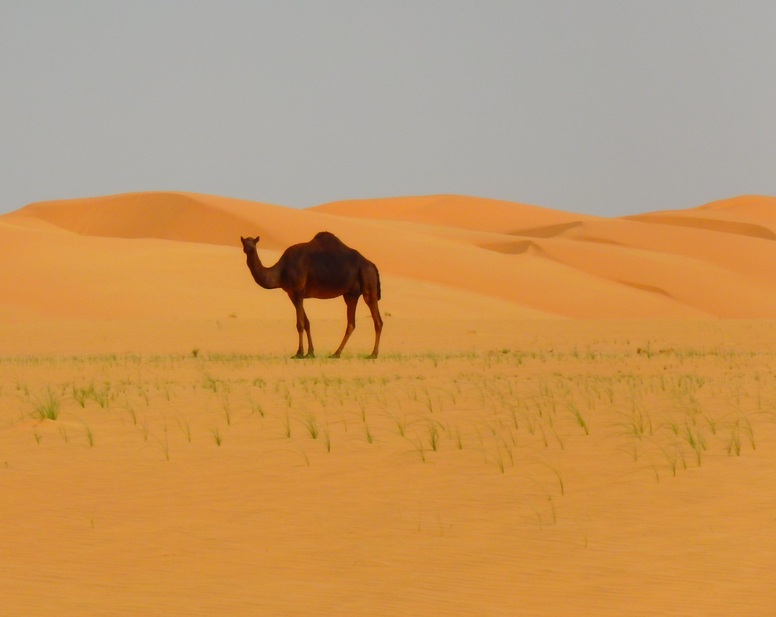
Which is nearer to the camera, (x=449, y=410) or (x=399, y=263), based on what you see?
(x=449, y=410)

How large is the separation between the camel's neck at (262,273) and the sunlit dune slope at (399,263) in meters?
21.2

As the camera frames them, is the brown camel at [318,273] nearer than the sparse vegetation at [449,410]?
No

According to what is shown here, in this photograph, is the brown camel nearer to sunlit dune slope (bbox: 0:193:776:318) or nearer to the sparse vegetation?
the sparse vegetation

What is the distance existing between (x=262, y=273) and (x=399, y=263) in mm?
47399

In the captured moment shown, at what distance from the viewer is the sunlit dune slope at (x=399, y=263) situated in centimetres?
4662

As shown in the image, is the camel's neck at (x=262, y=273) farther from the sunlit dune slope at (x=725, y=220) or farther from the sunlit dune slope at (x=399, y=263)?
the sunlit dune slope at (x=725, y=220)

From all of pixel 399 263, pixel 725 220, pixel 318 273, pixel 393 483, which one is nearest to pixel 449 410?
pixel 393 483

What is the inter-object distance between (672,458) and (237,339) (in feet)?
71.7

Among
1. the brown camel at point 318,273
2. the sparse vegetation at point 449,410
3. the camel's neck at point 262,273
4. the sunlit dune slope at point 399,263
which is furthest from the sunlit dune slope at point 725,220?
the sparse vegetation at point 449,410

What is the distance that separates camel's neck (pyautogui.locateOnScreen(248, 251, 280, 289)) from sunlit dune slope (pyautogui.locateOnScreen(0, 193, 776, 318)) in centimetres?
2121

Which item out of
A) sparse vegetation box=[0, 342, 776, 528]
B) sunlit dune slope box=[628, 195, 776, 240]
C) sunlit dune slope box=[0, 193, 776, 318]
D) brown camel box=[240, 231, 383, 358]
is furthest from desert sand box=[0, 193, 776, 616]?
sunlit dune slope box=[628, 195, 776, 240]

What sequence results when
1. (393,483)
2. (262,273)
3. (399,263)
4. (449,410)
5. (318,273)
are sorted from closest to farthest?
1. (393,483)
2. (449,410)
3. (262,273)
4. (318,273)
5. (399,263)

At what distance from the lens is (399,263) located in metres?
68.6

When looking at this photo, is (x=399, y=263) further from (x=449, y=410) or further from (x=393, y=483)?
(x=393, y=483)
